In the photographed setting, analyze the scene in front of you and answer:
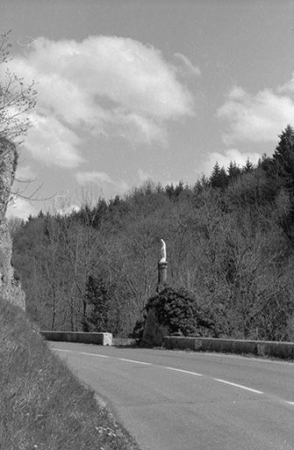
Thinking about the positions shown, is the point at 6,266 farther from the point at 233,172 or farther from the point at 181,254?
the point at 233,172

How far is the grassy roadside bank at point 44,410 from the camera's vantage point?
4227mm

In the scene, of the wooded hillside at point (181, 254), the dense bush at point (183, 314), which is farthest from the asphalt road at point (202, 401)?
the wooded hillside at point (181, 254)

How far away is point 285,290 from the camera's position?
30.7 m

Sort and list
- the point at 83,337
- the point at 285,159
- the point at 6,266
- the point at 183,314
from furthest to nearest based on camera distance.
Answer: the point at 285,159, the point at 83,337, the point at 183,314, the point at 6,266

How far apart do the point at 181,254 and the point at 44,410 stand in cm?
4386

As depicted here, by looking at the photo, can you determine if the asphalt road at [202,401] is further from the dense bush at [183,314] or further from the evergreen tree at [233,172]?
the evergreen tree at [233,172]

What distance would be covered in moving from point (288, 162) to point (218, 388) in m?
46.6

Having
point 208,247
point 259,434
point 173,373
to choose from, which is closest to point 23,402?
point 259,434

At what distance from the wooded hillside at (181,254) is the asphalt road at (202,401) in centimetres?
971

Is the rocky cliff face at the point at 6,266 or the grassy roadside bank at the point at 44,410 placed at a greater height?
the rocky cliff face at the point at 6,266

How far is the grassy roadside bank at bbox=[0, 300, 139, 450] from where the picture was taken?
4227 mm

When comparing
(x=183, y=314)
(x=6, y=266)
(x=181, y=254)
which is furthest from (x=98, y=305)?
(x=6, y=266)

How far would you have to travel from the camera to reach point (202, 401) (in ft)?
29.4

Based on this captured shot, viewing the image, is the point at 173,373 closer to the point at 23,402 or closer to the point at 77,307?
the point at 23,402
